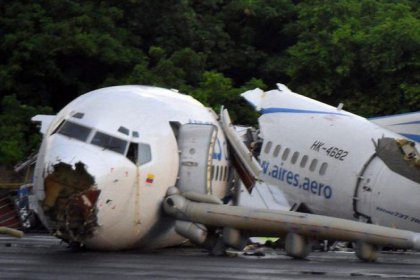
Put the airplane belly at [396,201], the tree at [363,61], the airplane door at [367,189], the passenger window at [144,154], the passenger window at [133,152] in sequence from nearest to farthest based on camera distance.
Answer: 1. the passenger window at [133,152]
2. the passenger window at [144,154]
3. the airplane belly at [396,201]
4. the airplane door at [367,189]
5. the tree at [363,61]

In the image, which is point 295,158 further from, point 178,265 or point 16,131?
point 16,131

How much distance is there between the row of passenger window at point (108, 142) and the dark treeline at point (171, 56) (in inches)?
711

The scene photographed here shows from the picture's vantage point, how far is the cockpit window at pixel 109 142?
81.5 ft

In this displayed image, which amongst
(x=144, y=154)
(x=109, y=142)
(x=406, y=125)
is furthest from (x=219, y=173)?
(x=406, y=125)

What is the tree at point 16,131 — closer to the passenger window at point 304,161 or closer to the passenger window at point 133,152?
the passenger window at point 304,161

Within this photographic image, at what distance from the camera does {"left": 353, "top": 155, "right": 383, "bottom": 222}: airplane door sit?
3166 cm

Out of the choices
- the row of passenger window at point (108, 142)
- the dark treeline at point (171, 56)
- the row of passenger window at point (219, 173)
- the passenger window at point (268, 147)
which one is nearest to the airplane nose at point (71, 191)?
Answer: the row of passenger window at point (108, 142)

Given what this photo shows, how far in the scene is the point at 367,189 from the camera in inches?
1251

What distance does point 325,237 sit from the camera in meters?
25.4

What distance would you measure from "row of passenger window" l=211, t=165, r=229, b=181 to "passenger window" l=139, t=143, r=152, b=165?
2.14 metres

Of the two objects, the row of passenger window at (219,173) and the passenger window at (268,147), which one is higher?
the passenger window at (268,147)

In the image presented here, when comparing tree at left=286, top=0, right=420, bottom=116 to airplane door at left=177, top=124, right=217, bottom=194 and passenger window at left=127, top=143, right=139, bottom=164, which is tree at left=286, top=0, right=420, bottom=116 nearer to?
airplane door at left=177, top=124, right=217, bottom=194

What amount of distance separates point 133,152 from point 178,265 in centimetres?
366

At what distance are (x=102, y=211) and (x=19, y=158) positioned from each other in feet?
62.7
